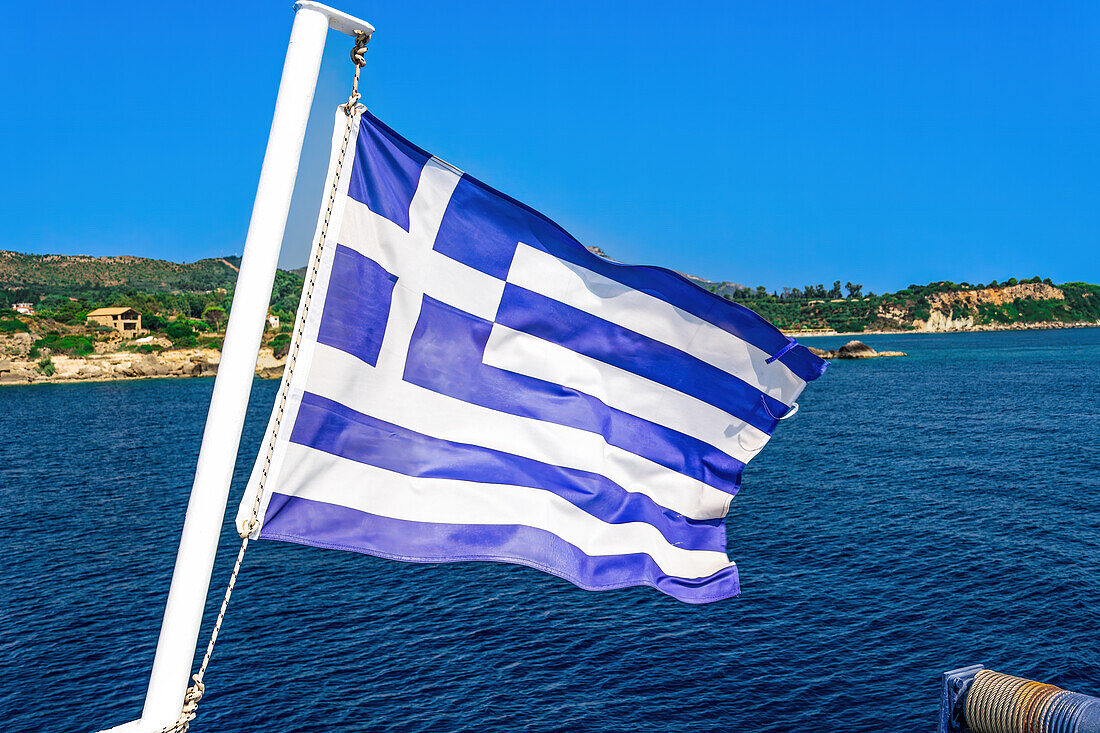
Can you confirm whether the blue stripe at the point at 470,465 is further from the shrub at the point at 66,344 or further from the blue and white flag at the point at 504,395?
the shrub at the point at 66,344

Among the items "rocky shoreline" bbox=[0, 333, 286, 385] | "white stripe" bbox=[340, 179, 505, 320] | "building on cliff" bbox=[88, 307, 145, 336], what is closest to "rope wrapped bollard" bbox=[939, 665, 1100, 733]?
"white stripe" bbox=[340, 179, 505, 320]

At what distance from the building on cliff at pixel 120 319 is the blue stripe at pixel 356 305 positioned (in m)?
211

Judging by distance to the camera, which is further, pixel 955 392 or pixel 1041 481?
pixel 955 392

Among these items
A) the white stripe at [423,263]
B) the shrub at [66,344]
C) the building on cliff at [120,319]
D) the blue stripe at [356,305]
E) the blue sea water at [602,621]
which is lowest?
the blue sea water at [602,621]

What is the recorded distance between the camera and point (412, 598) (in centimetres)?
3338

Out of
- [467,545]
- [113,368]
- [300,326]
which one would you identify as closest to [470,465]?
[467,545]

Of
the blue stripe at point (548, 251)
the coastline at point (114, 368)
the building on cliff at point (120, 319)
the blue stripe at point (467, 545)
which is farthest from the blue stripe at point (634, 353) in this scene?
the building on cliff at point (120, 319)

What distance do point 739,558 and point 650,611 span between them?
7.86m

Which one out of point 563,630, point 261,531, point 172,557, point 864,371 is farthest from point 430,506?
point 864,371

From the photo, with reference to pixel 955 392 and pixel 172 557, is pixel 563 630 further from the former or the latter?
pixel 955 392

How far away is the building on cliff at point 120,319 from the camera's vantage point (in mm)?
195375

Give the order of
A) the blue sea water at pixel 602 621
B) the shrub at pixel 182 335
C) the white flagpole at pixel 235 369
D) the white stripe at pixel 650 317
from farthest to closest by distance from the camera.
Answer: the shrub at pixel 182 335, the blue sea water at pixel 602 621, the white stripe at pixel 650 317, the white flagpole at pixel 235 369

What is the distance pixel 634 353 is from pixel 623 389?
1.20 ft

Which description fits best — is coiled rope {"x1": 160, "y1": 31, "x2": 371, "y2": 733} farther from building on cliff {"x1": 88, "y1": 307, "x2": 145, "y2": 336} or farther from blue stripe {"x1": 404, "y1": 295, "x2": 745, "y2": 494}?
building on cliff {"x1": 88, "y1": 307, "x2": 145, "y2": 336}
